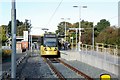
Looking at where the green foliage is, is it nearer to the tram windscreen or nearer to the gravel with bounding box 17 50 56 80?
the tram windscreen

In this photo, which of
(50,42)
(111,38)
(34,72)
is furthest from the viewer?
(111,38)

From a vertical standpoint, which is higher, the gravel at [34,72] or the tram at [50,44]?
the tram at [50,44]

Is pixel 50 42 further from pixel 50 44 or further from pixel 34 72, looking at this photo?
pixel 34 72

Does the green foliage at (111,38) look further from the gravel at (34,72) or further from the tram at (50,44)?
the gravel at (34,72)

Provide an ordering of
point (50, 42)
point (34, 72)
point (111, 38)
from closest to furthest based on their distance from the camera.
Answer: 1. point (34, 72)
2. point (50, 42)
3. point (111, 38)

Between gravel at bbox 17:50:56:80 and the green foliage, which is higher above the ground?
the green foliage

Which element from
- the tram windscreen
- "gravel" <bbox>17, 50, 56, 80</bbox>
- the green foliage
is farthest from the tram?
"gravel" <bbox>17, 50, 56, 80</bbox>

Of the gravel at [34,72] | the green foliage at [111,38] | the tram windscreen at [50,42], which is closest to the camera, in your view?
the gravel at [34,72]

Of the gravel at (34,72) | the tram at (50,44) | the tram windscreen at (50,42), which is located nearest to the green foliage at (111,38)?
the tram at (50,44)

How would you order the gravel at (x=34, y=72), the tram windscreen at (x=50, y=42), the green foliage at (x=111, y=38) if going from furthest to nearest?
1. the green foliage at (x=111, y=38)
2. the tram windscreen at (x=50, y=42)
3. the gravel at (x=34, y=72)

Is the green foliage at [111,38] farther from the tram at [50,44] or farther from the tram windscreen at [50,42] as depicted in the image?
the tram windscreen at [50,42]

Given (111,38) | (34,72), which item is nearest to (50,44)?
(111,38)

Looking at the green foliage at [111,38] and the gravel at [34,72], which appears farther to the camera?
the green foliage at [111,38]

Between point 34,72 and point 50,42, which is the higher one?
point 50,42
